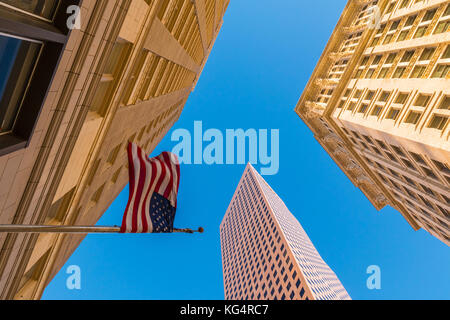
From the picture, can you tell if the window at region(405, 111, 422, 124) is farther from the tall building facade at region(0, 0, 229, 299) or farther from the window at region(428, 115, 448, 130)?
the tall building facade at region(0, 0, 229, 299)

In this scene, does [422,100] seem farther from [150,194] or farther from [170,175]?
[150,194]

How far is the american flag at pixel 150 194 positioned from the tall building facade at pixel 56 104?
2770 millimetres

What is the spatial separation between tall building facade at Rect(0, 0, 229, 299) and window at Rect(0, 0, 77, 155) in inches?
0.9

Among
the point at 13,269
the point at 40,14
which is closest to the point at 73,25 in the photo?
the point at 40,14

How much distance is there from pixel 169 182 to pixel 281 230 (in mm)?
66495

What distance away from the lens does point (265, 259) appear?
239 feet

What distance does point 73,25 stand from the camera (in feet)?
24.0

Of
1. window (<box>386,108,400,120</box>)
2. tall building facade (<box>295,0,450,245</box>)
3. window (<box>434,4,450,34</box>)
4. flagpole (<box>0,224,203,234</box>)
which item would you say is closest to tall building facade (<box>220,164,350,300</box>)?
tall building facade (<box>295,0,450,245</box>)

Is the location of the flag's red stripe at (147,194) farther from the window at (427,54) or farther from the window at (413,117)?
the window at (427,54)

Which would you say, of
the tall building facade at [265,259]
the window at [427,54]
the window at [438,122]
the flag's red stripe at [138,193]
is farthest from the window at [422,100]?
the tall building facade at [265,259]

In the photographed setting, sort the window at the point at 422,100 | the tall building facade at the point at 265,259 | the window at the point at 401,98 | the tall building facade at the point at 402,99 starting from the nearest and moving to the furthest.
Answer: the tall building facade at the point at 402,99
the window at the point at 422,100
the window at the point at 401,98
the tall building facade at the point at 265,259

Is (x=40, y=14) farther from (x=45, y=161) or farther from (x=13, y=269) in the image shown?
(x=13, y=269)

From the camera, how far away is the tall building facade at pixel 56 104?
6594 millimetres

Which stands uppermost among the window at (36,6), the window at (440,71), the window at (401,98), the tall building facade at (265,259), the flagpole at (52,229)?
the window at (440,71)
